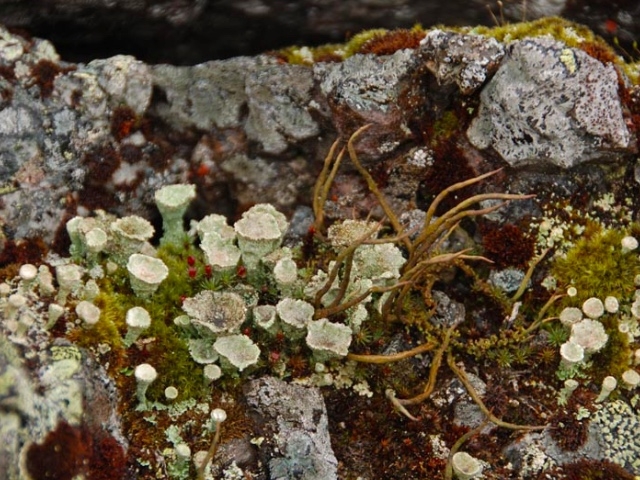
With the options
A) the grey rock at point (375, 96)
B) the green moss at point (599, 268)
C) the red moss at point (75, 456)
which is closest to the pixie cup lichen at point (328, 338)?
the red moss at point (75, 456)

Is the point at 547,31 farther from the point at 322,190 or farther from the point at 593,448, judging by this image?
the point at 593,448

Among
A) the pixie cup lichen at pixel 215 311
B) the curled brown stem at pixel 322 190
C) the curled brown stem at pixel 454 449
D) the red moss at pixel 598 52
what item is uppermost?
the red moss at pixel 598 52

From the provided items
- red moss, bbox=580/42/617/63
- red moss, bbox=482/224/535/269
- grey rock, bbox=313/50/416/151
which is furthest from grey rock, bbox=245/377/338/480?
red moss, bbox=580/42/617/63

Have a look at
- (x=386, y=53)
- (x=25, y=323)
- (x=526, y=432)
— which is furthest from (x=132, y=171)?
(x=526, y=432)

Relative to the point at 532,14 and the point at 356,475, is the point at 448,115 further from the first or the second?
the point at 356,475

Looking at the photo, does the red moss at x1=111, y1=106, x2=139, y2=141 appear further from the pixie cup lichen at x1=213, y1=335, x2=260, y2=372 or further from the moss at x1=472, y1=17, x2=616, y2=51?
the moss at x1=472, y1=17, x2=616, y2=51

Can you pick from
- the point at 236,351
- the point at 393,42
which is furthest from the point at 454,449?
the point at 393,42

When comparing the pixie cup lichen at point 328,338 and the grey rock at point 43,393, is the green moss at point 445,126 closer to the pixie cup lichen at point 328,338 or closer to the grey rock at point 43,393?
the pixie cup lichen at point 328,338
